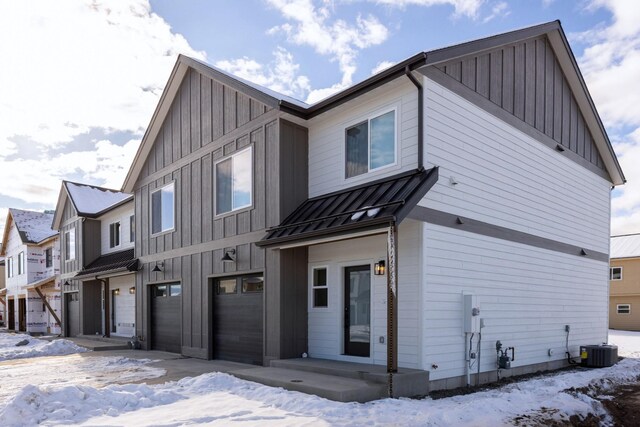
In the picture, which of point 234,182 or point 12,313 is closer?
point 234,182

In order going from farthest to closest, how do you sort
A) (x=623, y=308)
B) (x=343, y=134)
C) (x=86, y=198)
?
(x=623, y=308) < (x=86, y=198) < (x=343, y=134)

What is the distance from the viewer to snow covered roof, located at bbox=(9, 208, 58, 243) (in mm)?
28987

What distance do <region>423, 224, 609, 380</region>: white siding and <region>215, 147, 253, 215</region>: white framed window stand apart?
4.83 m

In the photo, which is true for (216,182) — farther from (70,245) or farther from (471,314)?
(70,245)

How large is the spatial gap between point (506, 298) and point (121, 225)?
15873 millimetres

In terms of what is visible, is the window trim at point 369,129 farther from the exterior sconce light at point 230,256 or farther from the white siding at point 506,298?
the exterior sconce light at point 230,256

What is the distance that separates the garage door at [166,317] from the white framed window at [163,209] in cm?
185

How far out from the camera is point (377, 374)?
24.9 ft

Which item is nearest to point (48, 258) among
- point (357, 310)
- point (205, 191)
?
point (205, 191)

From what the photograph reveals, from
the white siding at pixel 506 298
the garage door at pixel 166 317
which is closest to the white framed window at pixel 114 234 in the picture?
the garage door at pixel 166 317

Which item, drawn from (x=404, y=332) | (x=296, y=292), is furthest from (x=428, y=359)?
(x=296, y=292)

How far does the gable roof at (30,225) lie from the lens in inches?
1140

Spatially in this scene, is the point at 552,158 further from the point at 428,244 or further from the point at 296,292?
the point at 296,292

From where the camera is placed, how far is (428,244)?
8.50 meters
